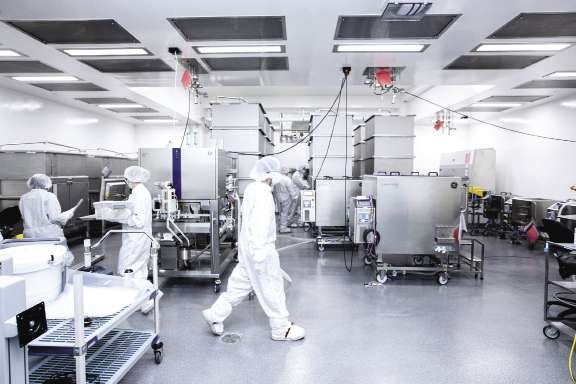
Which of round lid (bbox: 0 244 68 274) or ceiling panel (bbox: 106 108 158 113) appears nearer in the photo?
round lid (bbox: 0 244 68 274)

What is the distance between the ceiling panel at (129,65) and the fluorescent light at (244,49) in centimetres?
79

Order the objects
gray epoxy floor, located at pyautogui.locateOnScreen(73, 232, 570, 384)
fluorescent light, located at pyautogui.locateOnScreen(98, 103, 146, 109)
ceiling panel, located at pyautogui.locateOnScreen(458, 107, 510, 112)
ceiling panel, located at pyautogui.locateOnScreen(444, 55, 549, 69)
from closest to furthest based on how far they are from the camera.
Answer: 1. gray epoxy floor, located at pyautogui.locateOnScreen(73, 232, 570, 384)
2. ceiling panel, located at pyautogui.locateOnScreen(444, 55, 549, 69)
3. fluorescent light, located at pyautogui.locateOnScreen(98, 103, 146, 109)
4. ceiling panel, located at pyautogui.locateOnScreen(458, 107, 510, 112)

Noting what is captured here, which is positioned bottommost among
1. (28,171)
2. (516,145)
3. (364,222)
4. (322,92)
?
(364,222)

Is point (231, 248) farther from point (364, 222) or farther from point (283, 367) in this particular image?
point (283, 367)

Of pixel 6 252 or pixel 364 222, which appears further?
pixel 364 222

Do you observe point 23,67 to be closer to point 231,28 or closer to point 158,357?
point 231,28

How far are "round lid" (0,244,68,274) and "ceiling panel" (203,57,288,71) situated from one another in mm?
3114

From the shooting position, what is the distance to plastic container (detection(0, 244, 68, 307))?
5.73 ft

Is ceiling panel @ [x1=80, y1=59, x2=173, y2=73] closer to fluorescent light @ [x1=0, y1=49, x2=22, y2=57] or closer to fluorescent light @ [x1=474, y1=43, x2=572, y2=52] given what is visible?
fluorescent light @ [x1=0, y1=49, x2=22, y2=57]

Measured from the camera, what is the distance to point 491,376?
2246 mm

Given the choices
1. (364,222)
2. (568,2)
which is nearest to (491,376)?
(364,222)

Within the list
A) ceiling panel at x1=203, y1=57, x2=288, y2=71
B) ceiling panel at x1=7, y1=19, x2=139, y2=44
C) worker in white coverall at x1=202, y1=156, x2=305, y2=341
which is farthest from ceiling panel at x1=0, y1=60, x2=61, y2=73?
worker in white coverall at x1=202, y1=156, x2=305, y2=341

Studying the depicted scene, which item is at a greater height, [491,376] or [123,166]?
[123,166]

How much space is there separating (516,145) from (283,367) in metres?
7.87
